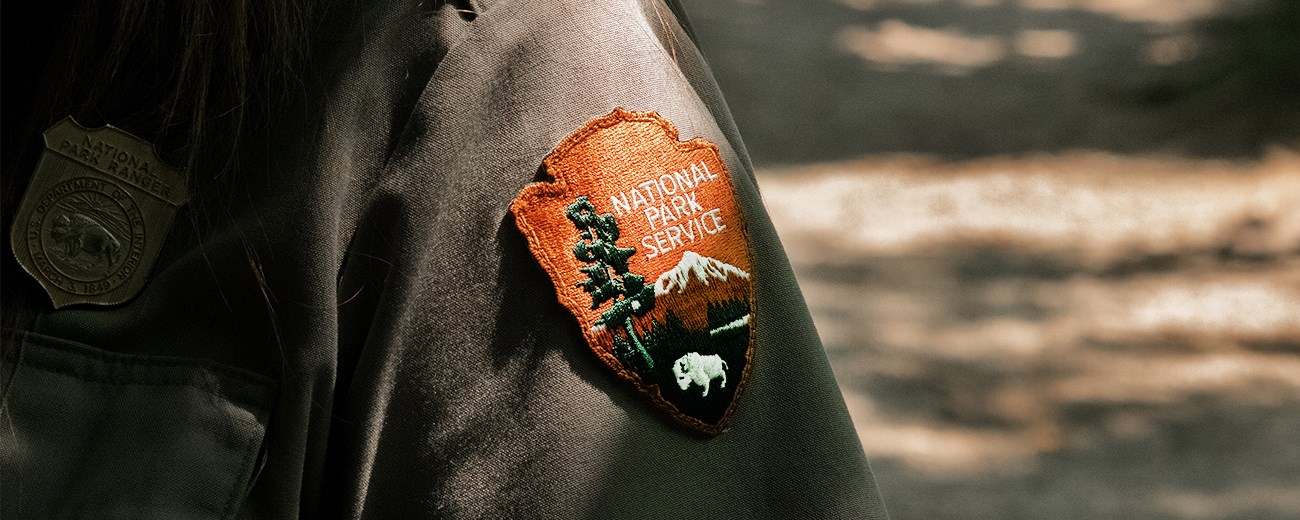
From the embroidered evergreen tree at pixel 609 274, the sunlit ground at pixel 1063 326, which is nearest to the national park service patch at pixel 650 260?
the embroidered evergreen tree at pixel 609 274

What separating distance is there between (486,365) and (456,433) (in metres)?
0.03

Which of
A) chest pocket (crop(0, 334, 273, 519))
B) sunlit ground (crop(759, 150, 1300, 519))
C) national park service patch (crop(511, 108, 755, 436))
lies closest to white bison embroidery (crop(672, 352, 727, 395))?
national park service patch (crop(511, 108, 755, 436))

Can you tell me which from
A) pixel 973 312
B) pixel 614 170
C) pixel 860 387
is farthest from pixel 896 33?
pixel 614 170

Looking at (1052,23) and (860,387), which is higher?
(1052,23)

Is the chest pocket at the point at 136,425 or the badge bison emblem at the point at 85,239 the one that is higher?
the badge bison emblem at the point at 85,239

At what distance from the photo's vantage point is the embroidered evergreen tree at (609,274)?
0.50 metres

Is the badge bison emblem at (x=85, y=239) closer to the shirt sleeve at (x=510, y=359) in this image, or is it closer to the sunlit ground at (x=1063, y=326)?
the shirt sleeve at (x=510, y=359)

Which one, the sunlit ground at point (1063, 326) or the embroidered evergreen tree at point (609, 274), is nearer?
the embroidered evergreen tree at point (609, 274)

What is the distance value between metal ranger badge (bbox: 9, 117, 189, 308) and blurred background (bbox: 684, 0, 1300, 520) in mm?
2197

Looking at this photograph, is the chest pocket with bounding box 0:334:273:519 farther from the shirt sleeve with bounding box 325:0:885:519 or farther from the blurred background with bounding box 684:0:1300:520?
the blurred background with bounding box 684:0:1300:520

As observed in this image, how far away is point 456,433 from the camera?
1.60 feet

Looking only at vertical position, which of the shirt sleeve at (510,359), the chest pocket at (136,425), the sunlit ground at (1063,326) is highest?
the sunlit ground at (1063,326)

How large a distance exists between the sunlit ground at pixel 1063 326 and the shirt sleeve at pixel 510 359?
2.10 m

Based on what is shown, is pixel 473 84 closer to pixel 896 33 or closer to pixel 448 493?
pixel 448 493
